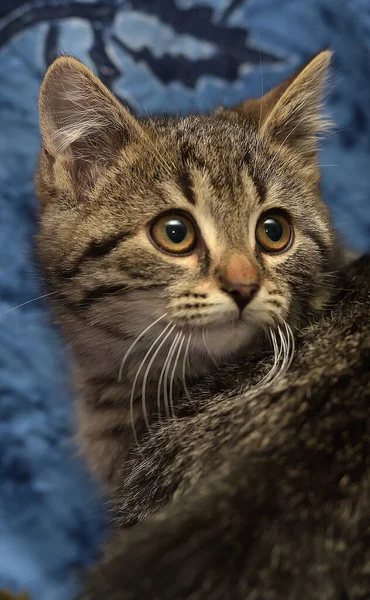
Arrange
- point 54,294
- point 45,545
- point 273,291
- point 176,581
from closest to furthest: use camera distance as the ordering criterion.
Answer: point 176,581 → point 273,291 → point 54,294 → point 45,545

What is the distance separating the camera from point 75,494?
4.62ft

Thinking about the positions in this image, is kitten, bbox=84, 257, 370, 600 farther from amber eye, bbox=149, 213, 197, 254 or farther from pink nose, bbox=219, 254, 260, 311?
amber eye, bbox=149, 213, 197, 254

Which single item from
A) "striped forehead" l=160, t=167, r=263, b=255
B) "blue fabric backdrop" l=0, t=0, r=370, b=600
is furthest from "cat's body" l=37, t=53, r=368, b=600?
"blue fabric backdrop" l=0, t=0, r=370, b=600

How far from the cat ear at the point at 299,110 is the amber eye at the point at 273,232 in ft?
0.58

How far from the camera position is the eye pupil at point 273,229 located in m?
1.00

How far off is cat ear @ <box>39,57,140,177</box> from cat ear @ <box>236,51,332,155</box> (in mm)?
252

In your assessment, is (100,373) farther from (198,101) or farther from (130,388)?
(198,101)

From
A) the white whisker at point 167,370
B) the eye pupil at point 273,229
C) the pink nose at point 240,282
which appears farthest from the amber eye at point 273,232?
the white whisker at point 167,370

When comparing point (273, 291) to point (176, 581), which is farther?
point (273, 291)

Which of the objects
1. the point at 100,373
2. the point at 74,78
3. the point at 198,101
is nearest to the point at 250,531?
the point at 100,373

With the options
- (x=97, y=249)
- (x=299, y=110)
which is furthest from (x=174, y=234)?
(x=299, y=110)

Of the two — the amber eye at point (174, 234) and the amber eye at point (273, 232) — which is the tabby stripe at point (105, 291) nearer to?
the amber eye at point (174, 234)

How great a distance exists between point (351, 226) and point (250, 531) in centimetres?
122

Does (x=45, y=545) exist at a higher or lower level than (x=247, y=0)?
lower
